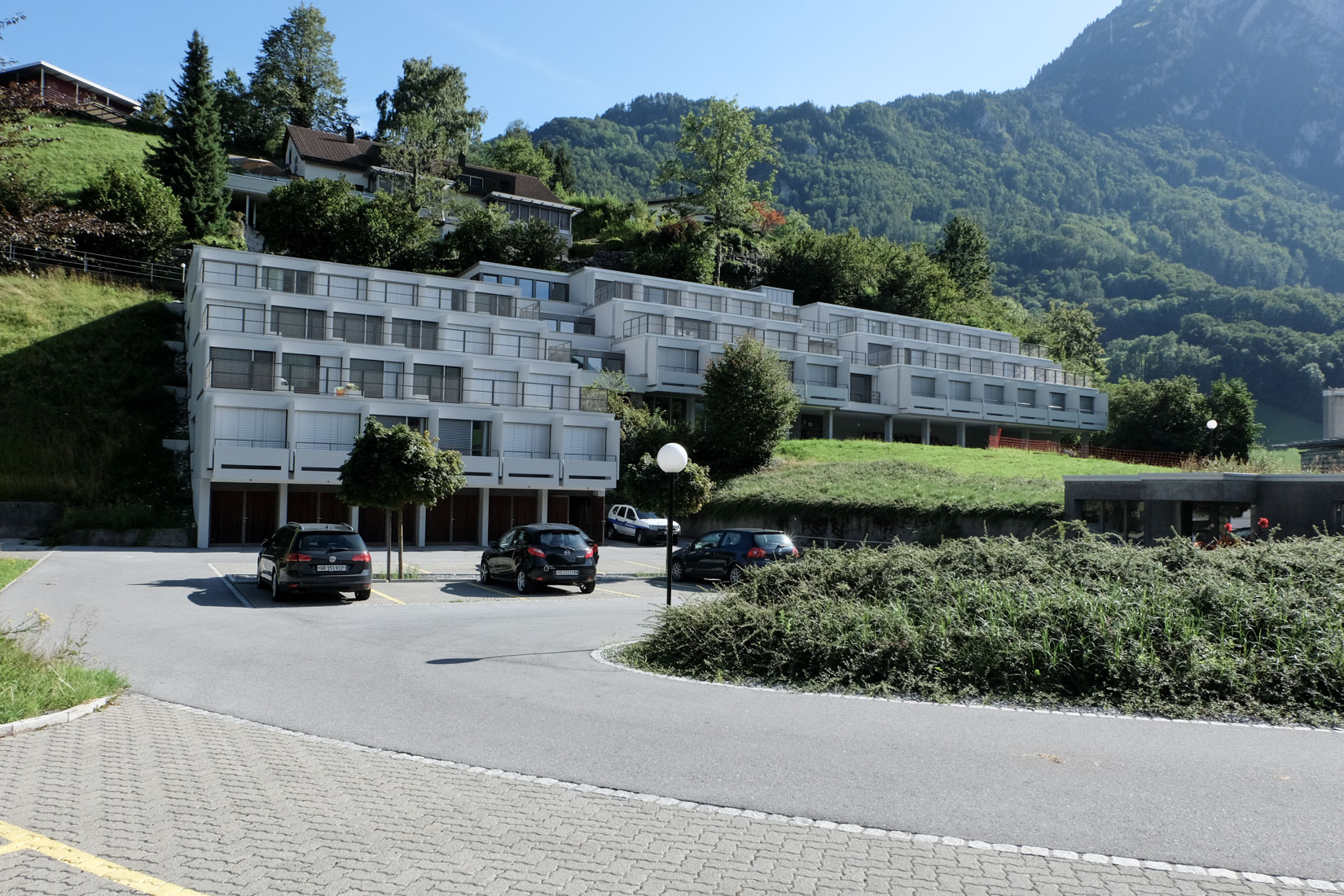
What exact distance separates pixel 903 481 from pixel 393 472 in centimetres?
2264

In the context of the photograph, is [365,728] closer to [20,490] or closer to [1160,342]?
[20,490]

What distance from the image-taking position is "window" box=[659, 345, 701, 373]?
186ft

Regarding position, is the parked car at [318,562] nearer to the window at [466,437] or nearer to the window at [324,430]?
the window at [324,430]

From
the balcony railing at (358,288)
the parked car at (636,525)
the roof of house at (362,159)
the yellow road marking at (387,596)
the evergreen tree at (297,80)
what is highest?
the evergreen tree at (297,80)

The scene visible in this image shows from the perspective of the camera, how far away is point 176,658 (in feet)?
42.3

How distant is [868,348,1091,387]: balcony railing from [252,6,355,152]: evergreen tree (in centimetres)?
5679

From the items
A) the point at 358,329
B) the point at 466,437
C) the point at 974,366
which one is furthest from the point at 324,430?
the point at 974,366

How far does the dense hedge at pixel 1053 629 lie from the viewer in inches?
383

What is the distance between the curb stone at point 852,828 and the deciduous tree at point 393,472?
16526 mm

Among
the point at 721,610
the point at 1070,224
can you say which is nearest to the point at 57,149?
the point at 721,610

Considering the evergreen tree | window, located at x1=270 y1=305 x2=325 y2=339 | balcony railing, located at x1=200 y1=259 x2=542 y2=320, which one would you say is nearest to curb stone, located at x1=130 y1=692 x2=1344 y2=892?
window, located at x1=270 y1=305 x2=325 y2=339

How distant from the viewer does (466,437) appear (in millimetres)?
41062

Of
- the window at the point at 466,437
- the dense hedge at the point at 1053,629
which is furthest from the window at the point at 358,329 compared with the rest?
the dense hedge at the point at 1053,629

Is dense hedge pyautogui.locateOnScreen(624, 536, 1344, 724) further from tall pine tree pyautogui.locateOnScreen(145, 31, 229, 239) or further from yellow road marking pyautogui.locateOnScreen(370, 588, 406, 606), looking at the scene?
tall pine tree pyautogui.locateOnScreen(145, 31, 229, 239)
